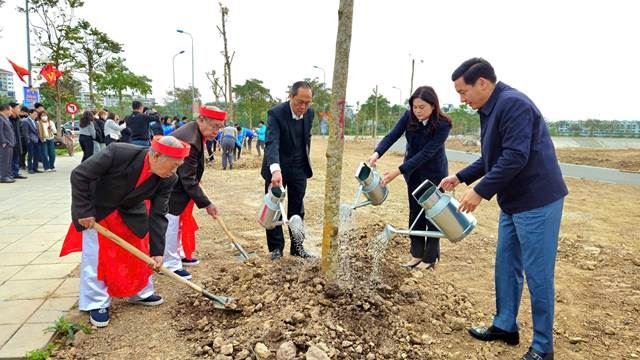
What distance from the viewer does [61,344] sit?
9.04 feet

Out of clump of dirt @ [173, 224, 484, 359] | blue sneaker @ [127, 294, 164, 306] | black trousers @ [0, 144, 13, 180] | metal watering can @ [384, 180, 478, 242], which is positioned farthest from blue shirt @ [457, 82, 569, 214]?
black trousers @ [0, 144, 13, 180]

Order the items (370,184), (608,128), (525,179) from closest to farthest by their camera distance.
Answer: (525,179) < (370,184) < (608,128)

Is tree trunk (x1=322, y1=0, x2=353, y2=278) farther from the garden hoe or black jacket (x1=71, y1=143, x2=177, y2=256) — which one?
black jacket (x1=71, y1=143, x2=177, y2=256)

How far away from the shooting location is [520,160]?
7.91 feet

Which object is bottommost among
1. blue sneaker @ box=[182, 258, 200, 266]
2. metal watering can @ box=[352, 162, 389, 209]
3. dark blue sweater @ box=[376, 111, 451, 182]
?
blue sneaker @ box=[182, 258, 200, 266]

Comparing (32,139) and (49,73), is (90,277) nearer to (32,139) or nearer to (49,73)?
(32,139)

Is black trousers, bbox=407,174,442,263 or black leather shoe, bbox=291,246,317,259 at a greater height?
black trousers, bbox=407,174,442,263

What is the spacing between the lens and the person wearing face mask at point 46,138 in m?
10.8

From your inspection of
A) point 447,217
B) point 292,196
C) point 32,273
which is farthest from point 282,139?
point 32,273

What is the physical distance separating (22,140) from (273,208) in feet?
34.1

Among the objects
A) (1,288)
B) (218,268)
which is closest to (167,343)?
(218,268)

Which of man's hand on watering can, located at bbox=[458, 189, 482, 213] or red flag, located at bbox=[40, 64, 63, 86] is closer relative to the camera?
man's hand on watering can, located at bbox=[458, 189, 482, 213]

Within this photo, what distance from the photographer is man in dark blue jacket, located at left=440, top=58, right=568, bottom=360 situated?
2457 mm

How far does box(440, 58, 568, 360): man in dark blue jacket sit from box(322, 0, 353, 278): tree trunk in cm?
73
